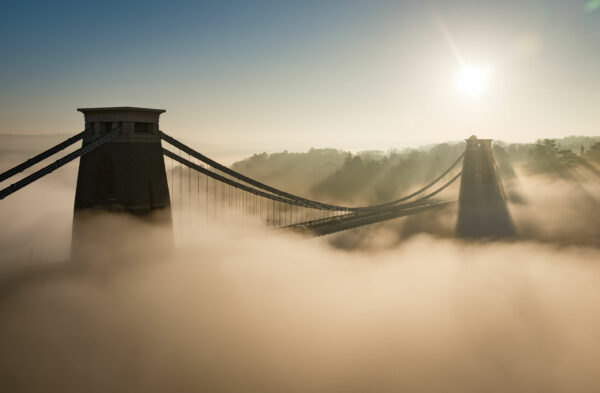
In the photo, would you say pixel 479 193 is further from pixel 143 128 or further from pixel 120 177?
pixel 120 177

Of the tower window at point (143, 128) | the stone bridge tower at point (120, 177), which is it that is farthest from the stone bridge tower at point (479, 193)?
the tower window at point (143, 128)

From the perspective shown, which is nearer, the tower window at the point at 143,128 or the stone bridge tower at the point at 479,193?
the tower window at the point at 143,128

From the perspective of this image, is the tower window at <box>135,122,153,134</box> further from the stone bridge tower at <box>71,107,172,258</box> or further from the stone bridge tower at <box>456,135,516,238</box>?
the stone bridge tower at <box>456,135,516,238</box>

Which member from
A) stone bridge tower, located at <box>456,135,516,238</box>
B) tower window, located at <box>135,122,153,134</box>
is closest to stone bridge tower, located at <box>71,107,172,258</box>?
tower window, located at <box>135,122,153,134</box>

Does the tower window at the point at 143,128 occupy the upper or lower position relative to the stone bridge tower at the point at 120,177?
upper

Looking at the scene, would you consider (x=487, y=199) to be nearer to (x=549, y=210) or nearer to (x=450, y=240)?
(x=450, y=240)

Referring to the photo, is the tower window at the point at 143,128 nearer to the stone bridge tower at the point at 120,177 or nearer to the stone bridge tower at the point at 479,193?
the stone bridge tower at the point at 120,177

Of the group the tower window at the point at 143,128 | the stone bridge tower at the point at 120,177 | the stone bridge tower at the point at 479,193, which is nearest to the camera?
the stone bridge tower at the point at 120,177

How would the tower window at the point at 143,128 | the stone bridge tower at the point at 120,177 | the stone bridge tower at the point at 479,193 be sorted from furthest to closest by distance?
the stone bridge tower at the point at 479,193, the tower window at the point at 143,128, the stone bridge tower at the point at 120,177
